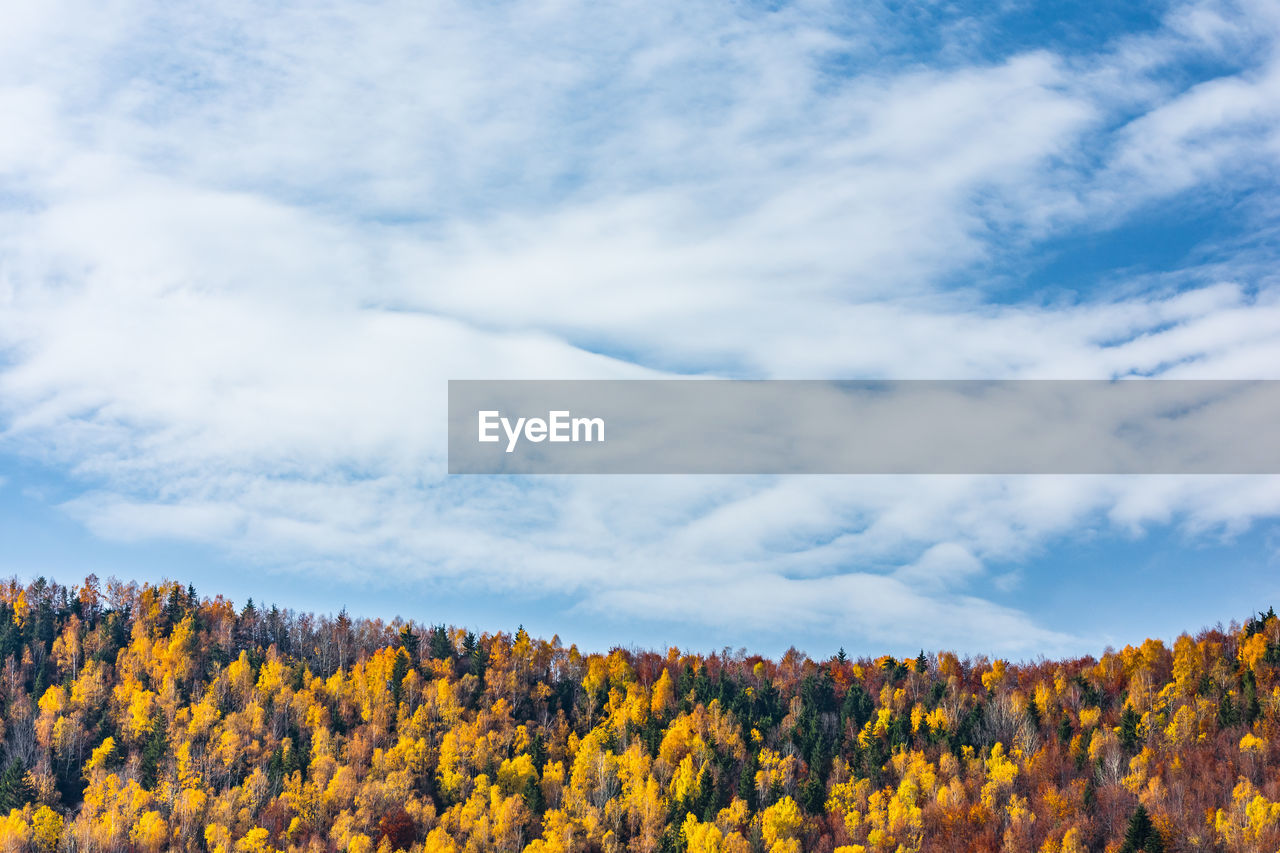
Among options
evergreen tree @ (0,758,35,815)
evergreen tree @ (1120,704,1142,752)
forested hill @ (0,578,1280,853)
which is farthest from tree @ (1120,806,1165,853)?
evergreen tree @ (0,758,35,815)

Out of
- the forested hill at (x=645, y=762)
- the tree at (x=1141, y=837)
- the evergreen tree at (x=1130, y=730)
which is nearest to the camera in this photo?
the tree at (x=1141, y=837)

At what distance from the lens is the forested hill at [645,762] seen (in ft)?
475

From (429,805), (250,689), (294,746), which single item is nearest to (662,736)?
(429,805)

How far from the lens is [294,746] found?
175875mm

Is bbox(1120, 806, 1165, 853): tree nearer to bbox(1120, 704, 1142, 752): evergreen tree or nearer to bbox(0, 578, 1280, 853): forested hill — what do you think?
bbox(0, 578, 1280, 853): forested hill

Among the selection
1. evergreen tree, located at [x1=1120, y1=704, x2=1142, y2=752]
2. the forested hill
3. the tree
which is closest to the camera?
the tree

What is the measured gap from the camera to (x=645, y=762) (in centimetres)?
16938

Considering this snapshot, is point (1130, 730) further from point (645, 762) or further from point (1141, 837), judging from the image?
point (645, 762)

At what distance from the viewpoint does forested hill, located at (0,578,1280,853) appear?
145 m

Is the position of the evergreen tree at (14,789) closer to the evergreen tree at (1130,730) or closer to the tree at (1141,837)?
the tree at (1141,837)

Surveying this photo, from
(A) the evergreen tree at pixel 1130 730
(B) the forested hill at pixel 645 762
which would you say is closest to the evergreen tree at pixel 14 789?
(B) the forested hill at pixel 645 762

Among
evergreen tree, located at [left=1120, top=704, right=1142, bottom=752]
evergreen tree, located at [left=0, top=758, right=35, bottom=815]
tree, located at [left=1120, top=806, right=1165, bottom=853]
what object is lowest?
tree, located at [left=1120, top=806, right=1165, bottom=853]

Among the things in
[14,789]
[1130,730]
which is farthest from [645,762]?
Answer: [14,789]

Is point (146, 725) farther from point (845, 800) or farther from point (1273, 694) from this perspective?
point (1273, 694)
